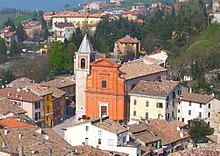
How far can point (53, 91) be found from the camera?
1272 inches

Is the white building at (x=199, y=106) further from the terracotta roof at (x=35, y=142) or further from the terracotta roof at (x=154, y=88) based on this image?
the terracotta roof at (x=35, y=142)

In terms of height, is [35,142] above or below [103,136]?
above

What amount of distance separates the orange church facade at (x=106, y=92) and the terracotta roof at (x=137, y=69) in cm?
75

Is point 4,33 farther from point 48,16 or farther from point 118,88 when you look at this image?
point 118,88

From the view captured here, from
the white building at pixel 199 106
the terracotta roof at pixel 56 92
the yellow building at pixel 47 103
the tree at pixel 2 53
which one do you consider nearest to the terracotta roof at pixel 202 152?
the white building at pixel 199 106

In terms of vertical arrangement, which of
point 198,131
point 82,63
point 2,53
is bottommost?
point 198,131

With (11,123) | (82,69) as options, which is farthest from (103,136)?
(82,69)

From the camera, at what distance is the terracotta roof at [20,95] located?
29.4 meters

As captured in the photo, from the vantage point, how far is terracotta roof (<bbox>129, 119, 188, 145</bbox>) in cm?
2378

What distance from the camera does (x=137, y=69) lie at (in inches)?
1293

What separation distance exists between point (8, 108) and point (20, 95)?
3141 mm

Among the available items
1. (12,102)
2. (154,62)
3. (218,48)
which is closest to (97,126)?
(12,102)

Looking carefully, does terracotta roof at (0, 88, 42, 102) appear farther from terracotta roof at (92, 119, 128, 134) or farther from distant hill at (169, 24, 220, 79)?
distant hill at (169, 24, 220, 79)

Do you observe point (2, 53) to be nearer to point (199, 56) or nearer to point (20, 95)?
point (199, 56)
